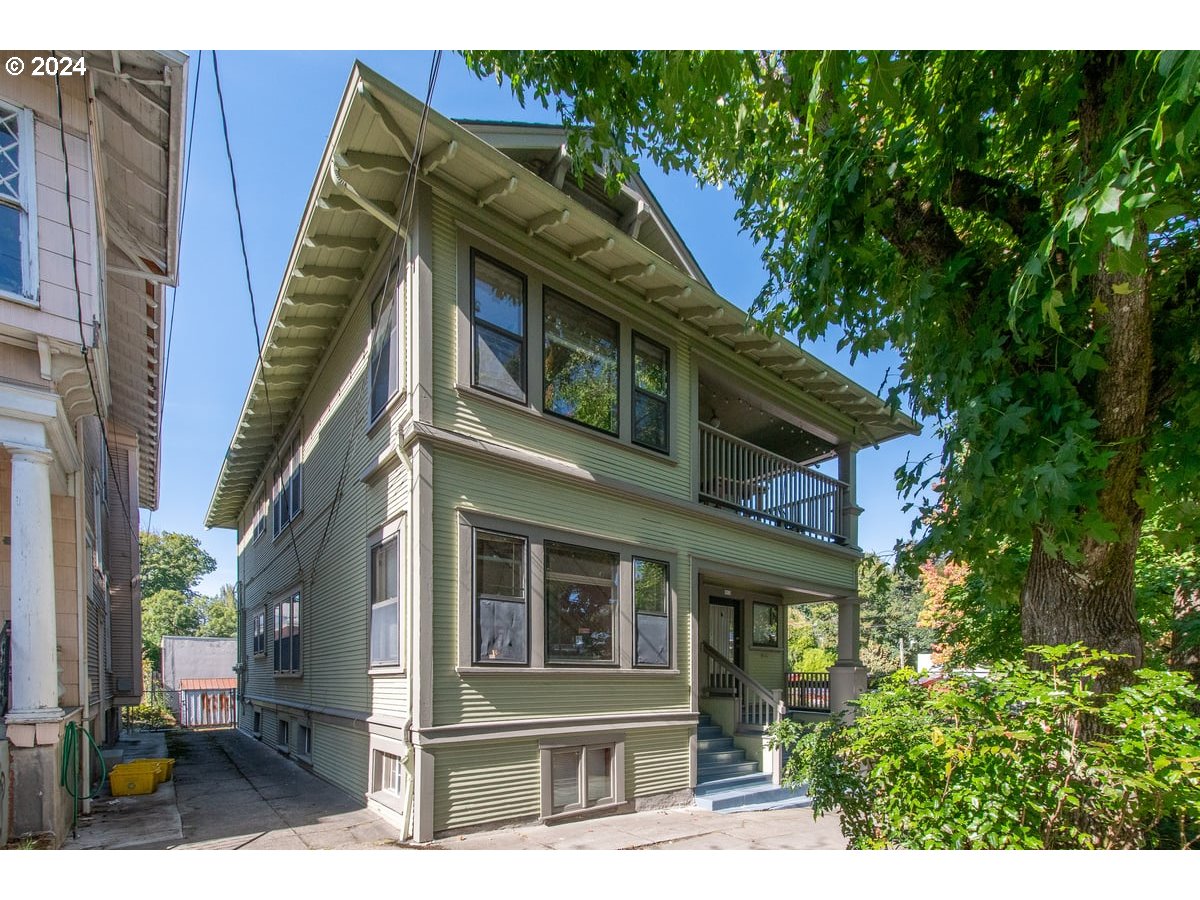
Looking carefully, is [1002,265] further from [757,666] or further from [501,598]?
[757,666]

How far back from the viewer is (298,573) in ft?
38.6

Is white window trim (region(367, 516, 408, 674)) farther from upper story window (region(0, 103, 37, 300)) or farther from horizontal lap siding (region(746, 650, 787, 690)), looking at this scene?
horizontal lap siding (region(746, 650, 787, 690))

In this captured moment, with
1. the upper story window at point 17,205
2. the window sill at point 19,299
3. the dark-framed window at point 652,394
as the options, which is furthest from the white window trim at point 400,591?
the upper story window at point 17,205

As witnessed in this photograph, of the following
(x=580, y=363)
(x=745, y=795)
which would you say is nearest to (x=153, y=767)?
(x=580, y=363)

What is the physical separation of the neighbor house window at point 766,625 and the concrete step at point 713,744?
9.73 ft

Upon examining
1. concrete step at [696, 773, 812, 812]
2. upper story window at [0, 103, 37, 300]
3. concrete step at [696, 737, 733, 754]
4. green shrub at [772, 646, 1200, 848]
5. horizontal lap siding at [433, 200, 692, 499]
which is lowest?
concrete step at [696, 773, 812, 812]

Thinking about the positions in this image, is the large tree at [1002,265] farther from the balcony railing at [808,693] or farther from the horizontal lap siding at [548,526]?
the balcony railing at [808,693]

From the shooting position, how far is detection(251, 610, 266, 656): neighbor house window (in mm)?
14703

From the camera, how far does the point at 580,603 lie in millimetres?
8047

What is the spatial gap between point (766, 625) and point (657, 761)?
5.75m

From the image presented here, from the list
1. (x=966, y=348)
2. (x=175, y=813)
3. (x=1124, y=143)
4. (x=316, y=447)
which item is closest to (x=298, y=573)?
(x=316, y=447)

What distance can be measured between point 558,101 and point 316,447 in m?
7.53

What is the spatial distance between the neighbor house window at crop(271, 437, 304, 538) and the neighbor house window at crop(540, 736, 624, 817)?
6579mm

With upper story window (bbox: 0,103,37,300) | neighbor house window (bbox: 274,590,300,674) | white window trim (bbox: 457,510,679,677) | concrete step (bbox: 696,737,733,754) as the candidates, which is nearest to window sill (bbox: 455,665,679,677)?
white window trim (bbox: 457,510,679,677)
